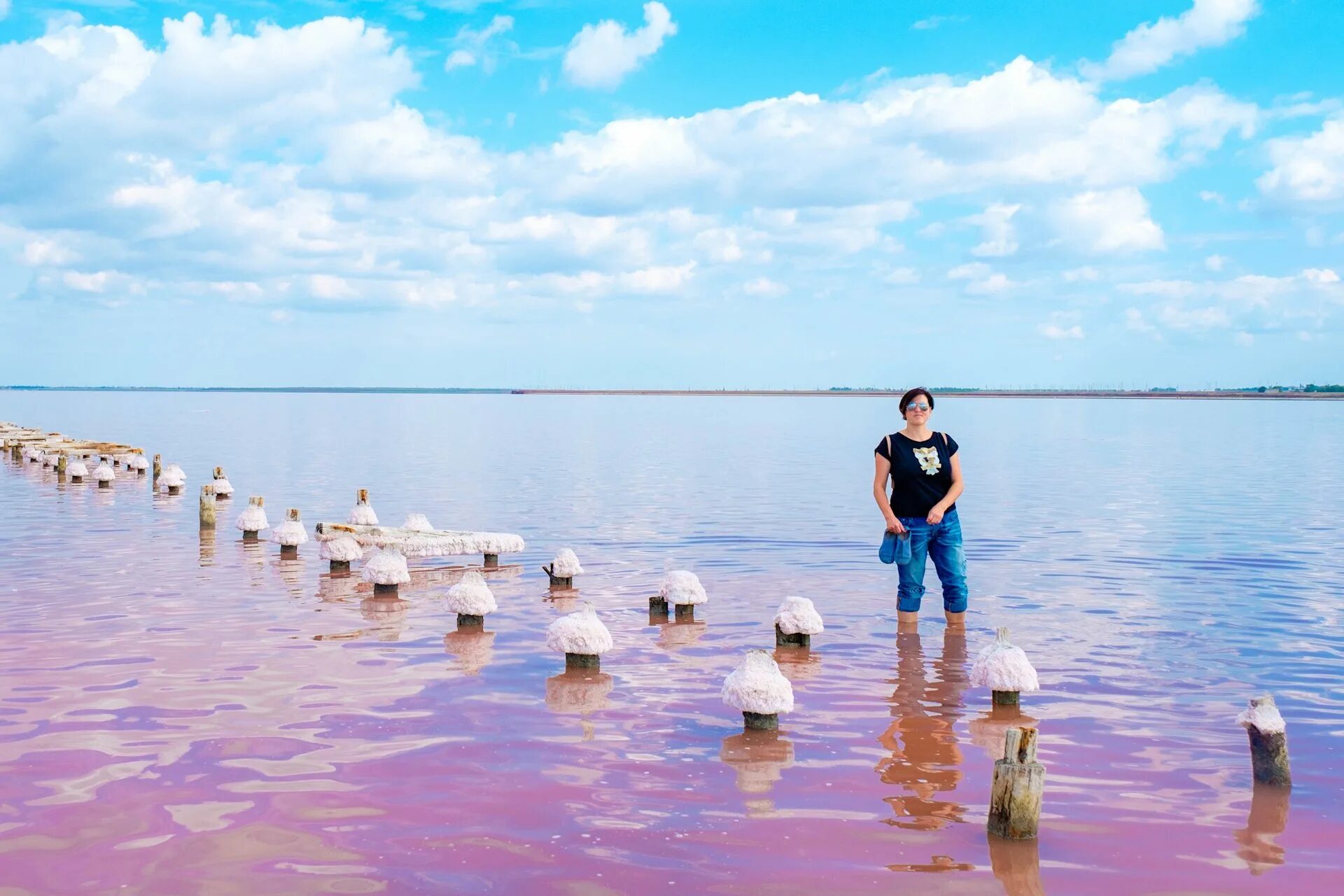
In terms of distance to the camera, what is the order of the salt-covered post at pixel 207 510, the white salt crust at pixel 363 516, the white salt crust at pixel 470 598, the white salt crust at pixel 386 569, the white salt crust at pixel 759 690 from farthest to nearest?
the salt-covered post at pixel 207 510 < the white salt crust at pixel 363 516 < the white salt crust at pixel 386 569 < the white salt crust at pixel 470 598 < the white salt crust at pixel 759 690

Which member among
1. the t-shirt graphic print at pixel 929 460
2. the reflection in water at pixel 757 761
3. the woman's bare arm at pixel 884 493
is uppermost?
the t-shirt graphic print at pixel 929 460

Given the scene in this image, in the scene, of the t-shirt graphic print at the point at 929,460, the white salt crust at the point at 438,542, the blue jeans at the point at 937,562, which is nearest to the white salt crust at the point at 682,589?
the blue jeans at the point at 937,562

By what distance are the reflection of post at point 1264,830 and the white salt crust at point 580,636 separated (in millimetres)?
5706

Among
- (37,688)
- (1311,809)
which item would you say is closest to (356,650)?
(37,688)

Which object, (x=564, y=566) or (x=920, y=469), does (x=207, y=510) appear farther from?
(x=920, y=469)

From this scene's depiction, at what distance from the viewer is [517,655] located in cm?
1183

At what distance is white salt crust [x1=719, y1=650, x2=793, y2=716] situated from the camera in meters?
8.84

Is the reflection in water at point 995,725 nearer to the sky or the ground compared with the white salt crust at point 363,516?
nearer to the ground

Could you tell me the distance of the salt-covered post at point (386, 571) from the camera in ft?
48.2

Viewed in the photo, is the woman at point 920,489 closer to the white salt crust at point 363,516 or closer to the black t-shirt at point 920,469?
the black t-shirt at point 920,469

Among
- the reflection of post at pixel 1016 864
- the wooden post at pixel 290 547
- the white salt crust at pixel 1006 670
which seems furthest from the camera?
the wooden post at pixel 290 547

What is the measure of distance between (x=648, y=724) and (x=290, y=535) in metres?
11.1

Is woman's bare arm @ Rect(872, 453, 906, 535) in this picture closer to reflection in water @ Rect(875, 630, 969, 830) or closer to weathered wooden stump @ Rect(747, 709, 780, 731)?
reflection in water @ Rect(875, 630, 969, 830)

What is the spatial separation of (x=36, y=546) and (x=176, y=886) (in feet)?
53.6
